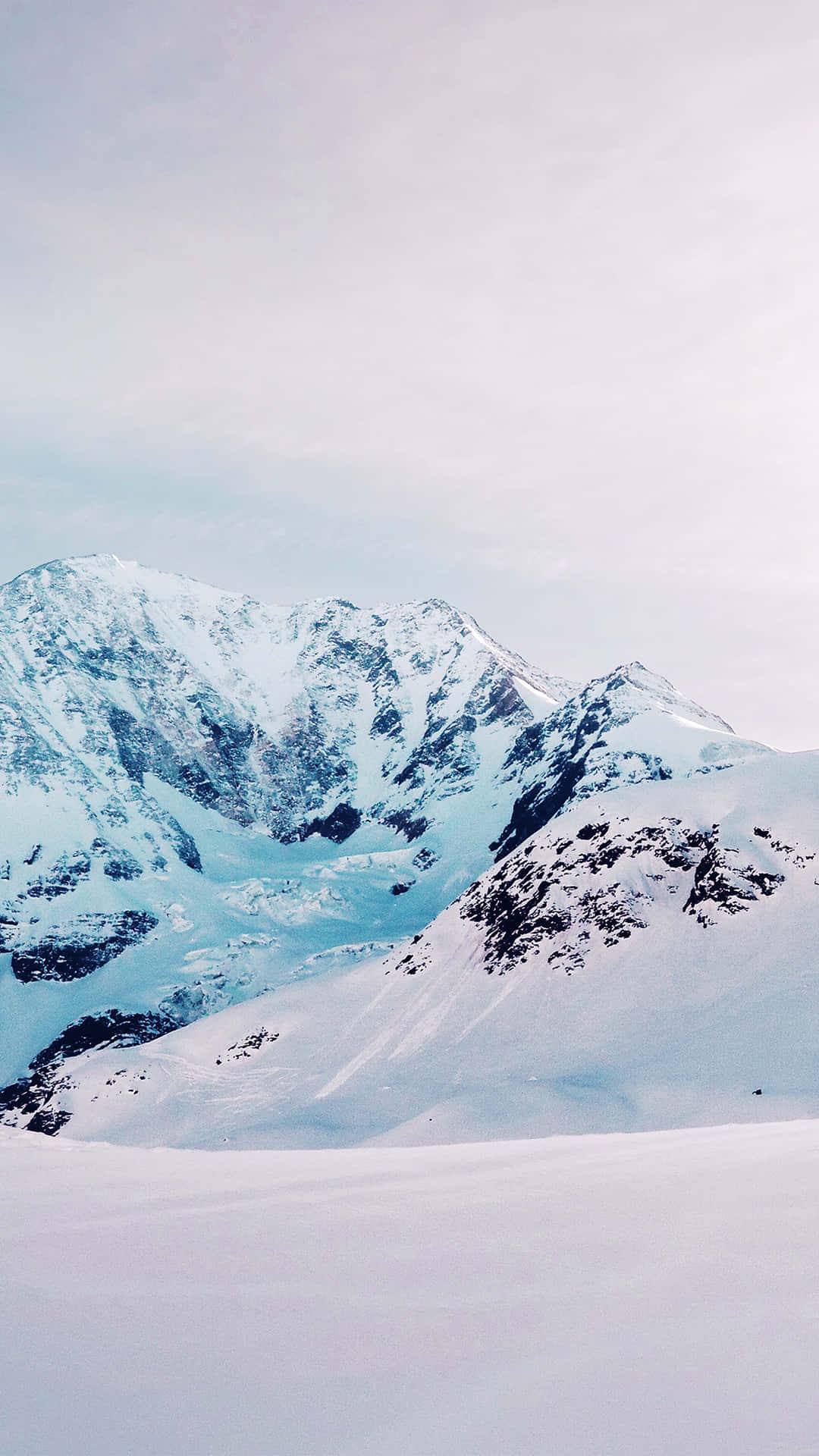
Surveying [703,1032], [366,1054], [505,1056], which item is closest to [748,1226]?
[703,1032]

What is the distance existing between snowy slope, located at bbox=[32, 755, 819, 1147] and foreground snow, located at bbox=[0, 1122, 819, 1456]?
51.8m

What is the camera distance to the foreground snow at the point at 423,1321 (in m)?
5.00

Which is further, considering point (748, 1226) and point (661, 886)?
point (661, 886)

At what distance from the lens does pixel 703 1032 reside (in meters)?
68.4

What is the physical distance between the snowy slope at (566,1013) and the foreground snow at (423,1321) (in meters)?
51.8

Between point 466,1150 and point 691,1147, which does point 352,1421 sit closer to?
point 691,1147

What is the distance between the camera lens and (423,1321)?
648 cm

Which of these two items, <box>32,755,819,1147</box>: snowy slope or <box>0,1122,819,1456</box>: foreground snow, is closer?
<box>0,1122,819,1456</box>: foreground snow

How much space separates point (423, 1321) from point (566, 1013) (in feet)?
247

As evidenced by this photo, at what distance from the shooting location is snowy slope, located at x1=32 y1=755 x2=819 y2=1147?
212 ft

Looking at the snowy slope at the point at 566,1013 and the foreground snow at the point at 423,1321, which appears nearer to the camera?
the foreground snow at the point at 423,1321

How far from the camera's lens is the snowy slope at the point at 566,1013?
64.6 metres

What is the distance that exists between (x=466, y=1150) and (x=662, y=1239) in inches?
506

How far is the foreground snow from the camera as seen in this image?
197 inches
